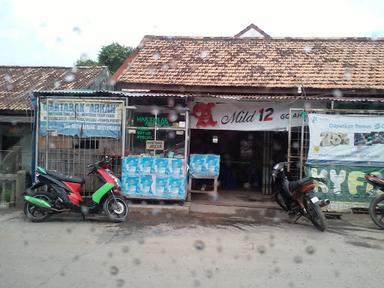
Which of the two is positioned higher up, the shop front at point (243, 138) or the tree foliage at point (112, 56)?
the tree foliage at point (112, 56)

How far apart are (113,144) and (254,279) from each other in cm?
553

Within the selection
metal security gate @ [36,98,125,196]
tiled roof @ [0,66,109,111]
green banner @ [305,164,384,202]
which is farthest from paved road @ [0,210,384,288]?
tiled roof @ [0,66,109,111]

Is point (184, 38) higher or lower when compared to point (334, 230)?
higher

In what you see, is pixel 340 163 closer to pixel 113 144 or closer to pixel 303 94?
pixel 303 94

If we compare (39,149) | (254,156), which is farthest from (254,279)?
(254,156)

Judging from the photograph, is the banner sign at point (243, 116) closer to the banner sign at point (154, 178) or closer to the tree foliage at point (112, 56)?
the banner sign at point (154, 178)

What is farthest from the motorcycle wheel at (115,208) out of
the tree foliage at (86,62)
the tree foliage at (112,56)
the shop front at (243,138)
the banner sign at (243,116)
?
the tree foliage at (86,62)

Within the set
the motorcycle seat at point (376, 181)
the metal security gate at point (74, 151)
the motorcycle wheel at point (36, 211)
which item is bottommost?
the motorcycle wheel at point (36, 211)

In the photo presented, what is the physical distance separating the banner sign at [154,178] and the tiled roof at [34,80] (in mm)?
7078

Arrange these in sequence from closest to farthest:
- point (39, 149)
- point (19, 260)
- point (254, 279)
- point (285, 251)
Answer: point (254, 279) < point (19, 260) < point (285, 251) < point (39, 149)

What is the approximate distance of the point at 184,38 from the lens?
14648mm

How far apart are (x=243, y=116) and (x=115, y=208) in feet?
13.5

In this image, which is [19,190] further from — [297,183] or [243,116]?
[297,183]

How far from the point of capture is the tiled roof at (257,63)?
11.5 meters
